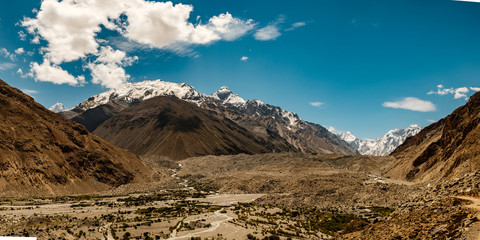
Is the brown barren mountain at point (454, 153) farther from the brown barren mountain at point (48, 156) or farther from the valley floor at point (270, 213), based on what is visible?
the brown barren mountain at point (48, 156)

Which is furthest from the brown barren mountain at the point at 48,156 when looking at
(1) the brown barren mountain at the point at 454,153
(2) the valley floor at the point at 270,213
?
(1) the brown barren mountain at the point at 454,153

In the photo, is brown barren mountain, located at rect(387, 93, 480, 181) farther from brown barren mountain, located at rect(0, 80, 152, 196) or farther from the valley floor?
brown barren mountain, located at rect(0, 80, 152, 196)

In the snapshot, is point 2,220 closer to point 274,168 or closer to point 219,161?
point 274,168

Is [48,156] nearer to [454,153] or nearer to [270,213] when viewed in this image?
[270,213]

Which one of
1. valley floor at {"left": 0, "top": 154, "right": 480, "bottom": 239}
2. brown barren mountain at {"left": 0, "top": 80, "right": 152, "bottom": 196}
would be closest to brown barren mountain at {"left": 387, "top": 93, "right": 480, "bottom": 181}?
valley floor at {"left": 0, "top": 154, "right": 480, "bottom": 239}

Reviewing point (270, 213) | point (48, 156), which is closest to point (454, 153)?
point (270, 213)
